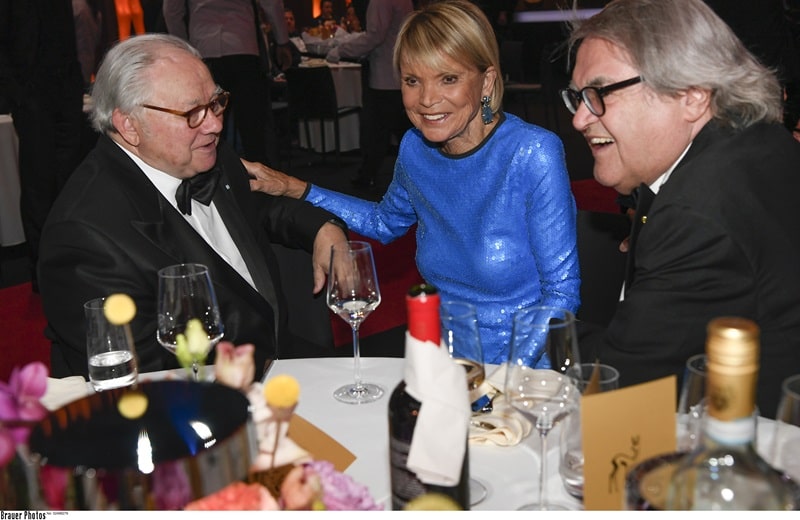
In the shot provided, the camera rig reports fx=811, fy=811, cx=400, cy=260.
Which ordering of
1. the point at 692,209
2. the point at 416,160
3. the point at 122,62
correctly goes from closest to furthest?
the point at 692,209 → the point at 122,62 → the point at 416,160

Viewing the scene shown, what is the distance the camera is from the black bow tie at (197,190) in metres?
2.31

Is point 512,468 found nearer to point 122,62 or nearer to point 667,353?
point 667,353

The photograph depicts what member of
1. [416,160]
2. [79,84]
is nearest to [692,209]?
[416,160]

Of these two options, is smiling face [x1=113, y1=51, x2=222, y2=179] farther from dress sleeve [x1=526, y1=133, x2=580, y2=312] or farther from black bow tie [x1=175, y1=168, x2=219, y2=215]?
dress sleeve [x1=526, y1=133, x2=580, y2=312]

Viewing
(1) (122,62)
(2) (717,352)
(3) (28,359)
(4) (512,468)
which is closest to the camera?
(2) (717,352)

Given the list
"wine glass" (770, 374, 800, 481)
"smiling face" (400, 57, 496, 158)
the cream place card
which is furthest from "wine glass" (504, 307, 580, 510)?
"smiling face" (400, 57, 496, 158)

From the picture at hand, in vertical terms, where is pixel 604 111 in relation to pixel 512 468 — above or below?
above

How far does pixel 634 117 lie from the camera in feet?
5.83

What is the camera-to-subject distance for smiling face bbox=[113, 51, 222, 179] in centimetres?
225

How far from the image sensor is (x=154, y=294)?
207 centimetres

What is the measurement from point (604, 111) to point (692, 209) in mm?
369

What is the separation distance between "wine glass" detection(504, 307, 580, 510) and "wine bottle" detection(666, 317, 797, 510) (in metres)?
0.33

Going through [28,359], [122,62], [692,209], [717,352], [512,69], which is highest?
[122,62]

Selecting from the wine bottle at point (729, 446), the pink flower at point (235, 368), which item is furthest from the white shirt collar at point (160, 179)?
the wine bottle at point (729, 446)
